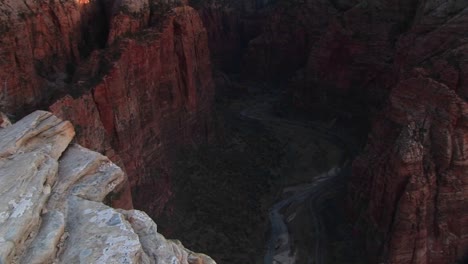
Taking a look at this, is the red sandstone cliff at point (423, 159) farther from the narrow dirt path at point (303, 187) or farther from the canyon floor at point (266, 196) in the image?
the narrow dirt path at point (303, 187)

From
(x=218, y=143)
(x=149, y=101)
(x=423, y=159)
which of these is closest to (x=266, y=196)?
(x=218, y=143)

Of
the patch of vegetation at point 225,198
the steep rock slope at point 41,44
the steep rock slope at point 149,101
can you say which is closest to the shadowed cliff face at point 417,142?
the patch of vegetation at point 225,198

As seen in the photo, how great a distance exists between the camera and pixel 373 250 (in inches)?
1443

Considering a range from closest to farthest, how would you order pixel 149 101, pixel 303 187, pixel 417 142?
1. pixel 417 142
2. pixel 149 101
3. pixel 303 187

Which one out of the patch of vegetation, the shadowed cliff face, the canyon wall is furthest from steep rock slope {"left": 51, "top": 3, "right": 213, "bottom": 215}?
the shadowed cliff face

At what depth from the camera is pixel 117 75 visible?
3775 centimetres

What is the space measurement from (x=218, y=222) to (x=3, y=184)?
2899cm

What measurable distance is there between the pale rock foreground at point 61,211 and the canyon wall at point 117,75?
14.7 m

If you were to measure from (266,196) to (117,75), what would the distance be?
19.4 metres

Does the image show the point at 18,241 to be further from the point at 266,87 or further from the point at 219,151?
the point at 266,87

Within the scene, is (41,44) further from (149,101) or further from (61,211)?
(61,211)

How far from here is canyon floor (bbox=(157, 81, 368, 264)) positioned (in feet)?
131

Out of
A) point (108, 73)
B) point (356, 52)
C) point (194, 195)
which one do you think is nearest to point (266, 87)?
point (356, 52)

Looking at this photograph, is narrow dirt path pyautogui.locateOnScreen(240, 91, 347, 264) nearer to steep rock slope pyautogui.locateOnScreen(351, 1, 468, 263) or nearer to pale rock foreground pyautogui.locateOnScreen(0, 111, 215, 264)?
steep rock slope pyautogui.locateOnScreen(351, 1, 468, 263)
